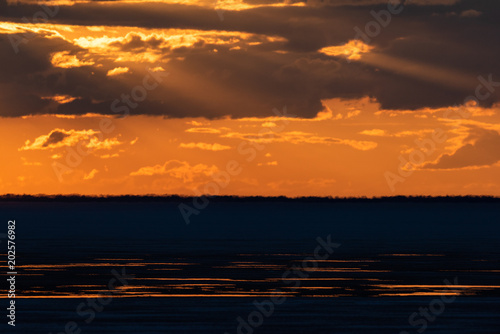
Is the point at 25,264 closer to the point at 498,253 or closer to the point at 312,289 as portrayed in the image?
the point at 312,289

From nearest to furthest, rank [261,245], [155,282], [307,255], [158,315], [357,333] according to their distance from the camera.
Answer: [357,333] → [158,315] → [155,282] → [307,255] → [261,245]

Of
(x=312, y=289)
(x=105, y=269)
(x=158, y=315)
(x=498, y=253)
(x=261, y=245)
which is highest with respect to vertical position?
(x=261, y=245)

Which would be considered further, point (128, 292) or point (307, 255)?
point (307, 255)

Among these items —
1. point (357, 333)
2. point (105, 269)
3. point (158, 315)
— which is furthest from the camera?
point (105, 269)

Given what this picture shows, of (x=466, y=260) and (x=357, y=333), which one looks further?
(x=466, y=260)

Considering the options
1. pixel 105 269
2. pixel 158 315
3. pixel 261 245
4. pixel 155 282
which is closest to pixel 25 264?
pixel 105 269

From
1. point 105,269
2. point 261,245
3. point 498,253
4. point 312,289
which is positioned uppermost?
point 261,245

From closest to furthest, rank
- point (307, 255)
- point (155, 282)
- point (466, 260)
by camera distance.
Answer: point (155, 282) < point (466, 260) < point (307, 255)

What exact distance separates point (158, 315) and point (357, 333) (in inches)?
359

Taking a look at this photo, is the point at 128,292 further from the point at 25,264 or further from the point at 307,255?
the point at 307,255

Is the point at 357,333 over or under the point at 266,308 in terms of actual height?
under

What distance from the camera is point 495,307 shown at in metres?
51.1

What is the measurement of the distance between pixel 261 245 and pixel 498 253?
23.0 meters

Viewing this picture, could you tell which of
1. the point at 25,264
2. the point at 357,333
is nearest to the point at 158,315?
the point at 357,333
